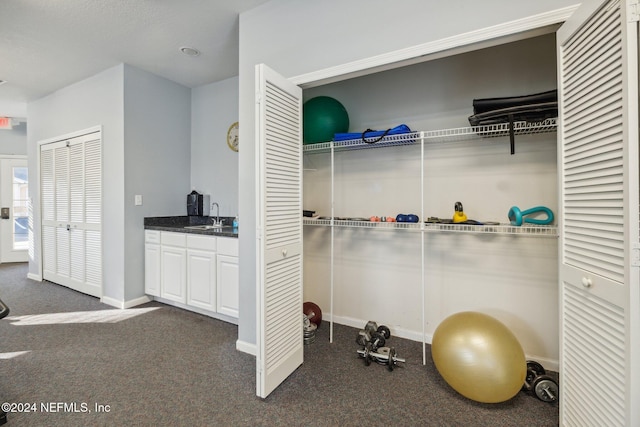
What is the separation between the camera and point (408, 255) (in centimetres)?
258

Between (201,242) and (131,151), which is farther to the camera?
(131,151)

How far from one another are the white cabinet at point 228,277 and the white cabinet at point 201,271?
8cm

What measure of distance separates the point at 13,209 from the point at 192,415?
23.0ft

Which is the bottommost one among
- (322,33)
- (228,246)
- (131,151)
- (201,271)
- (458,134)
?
(201,271)

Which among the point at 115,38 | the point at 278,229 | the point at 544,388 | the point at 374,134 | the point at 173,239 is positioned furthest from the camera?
the point at 173,239

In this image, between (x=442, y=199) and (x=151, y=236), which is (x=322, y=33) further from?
(x=151, y=236)

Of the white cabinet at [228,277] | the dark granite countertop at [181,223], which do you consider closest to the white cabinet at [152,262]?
the dark granite countertop at [181,223]

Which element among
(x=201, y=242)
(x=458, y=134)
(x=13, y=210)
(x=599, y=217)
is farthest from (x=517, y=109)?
(x=13, y=210)

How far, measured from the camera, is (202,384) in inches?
78.3

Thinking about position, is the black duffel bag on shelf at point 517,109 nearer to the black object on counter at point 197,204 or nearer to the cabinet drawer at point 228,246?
the cabinet drawer at point 228,246

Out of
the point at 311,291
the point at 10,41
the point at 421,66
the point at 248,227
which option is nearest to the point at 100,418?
the point at 248,227

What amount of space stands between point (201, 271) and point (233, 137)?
1.68m

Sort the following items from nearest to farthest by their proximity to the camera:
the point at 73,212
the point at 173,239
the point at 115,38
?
the point at 115,38, the point at 173,239, the point at 73,212

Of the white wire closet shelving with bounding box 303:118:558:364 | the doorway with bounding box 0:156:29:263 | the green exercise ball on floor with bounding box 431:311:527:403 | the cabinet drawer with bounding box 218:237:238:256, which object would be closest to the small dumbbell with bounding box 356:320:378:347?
the white wire closet shelving with bounding box 303:118:558:364
